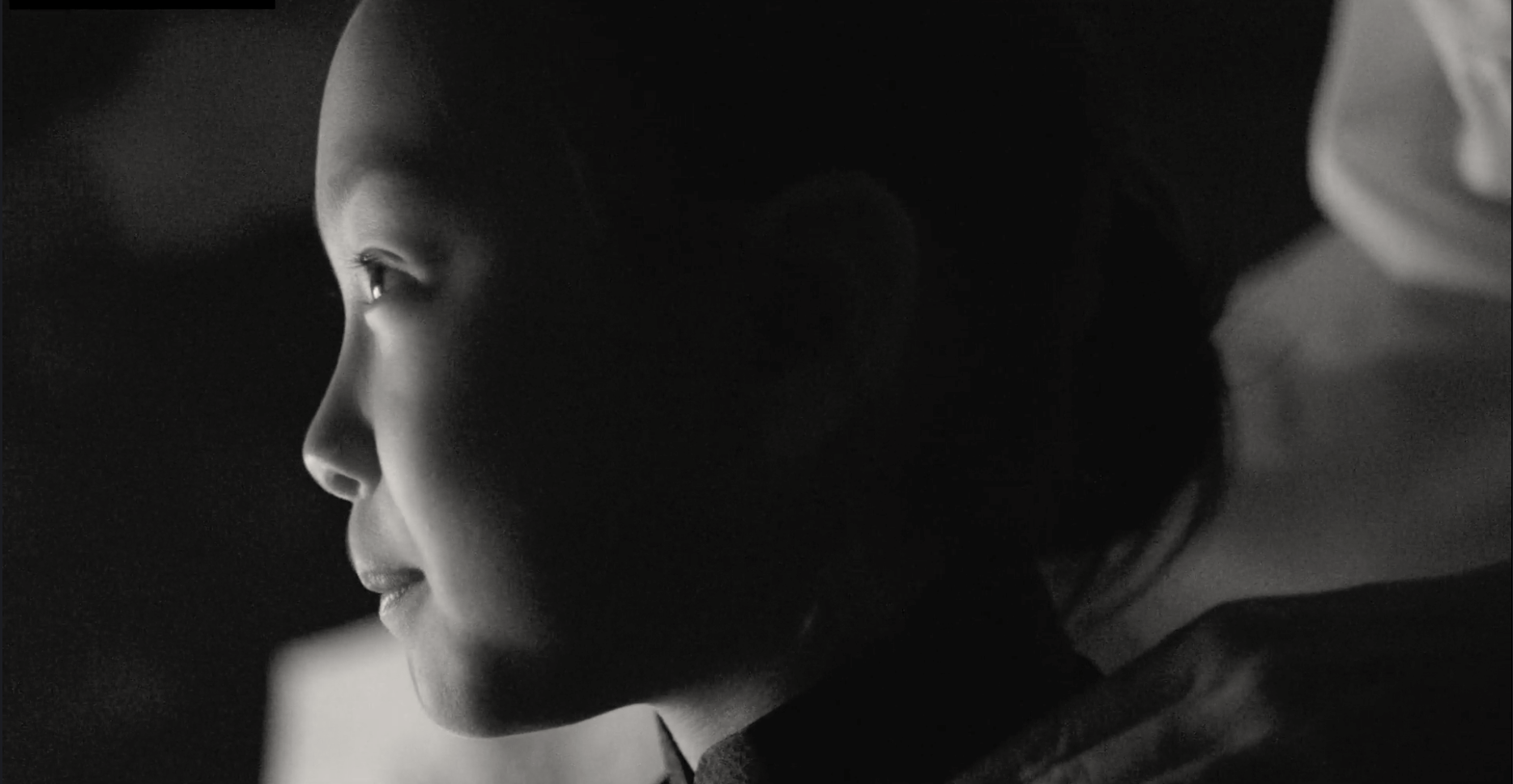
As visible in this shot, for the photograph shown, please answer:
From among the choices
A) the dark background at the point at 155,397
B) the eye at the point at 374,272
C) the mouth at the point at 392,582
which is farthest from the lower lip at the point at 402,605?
the dark background at the point at 155,397

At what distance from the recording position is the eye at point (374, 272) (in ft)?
1.62

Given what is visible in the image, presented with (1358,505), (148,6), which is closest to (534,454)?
(1358,505)

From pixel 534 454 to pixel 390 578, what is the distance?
0.28 ft

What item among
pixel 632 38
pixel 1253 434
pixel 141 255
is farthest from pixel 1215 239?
pixel 141 255

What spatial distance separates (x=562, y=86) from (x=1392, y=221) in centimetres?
30

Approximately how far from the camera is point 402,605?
1.62ft

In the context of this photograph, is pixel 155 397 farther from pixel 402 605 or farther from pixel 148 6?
pixel 402 605

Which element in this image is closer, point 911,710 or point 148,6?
point 911,710

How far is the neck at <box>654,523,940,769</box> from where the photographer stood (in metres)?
0.49

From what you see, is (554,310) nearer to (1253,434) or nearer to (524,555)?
(524,555)

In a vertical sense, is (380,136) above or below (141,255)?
below

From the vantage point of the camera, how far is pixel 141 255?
875 millimetres

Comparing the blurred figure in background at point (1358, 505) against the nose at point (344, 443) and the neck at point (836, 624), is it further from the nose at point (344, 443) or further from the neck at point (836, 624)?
the nose at point (344, 443)

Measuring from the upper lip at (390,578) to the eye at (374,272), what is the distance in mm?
96
